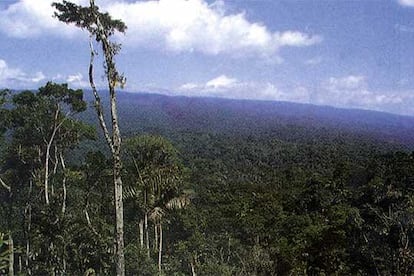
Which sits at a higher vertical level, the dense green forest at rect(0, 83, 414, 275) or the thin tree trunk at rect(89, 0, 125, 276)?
the thin tree trunk at rect(89, 0, 125, 276)

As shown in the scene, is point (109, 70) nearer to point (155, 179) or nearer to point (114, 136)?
point (114, 136)

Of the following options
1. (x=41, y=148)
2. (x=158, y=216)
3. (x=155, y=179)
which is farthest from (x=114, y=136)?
(x=41, y=148)

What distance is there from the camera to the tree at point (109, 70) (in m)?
10.2

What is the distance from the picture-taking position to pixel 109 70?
10.5m

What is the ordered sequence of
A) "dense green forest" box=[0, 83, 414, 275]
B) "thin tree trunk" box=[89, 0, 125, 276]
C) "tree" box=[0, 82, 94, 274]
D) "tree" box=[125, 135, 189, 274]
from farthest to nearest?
1. "tree" box=[0, 82, 94, 274]
2. "dense green forest" box=[0, 83, 414, 275]
3. "tree" box=[125, 135, 189, 274]
4. "thin tree trunk" box=[89, 0, 125, 276]

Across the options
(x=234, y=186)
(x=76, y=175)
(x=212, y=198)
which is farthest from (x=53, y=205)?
(x=234, y=186)

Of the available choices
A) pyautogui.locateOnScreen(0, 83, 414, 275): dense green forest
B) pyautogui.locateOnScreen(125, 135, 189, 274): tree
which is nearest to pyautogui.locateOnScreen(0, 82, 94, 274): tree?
pyautogui.locateOnScreen(0, 83, 414, 275): dense green forest

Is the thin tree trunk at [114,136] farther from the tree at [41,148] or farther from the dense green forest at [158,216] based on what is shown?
the tree at [41,148]

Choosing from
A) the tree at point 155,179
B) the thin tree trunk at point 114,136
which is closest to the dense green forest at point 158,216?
the tree at point 155,179

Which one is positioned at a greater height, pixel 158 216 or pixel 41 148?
pixel 41 148

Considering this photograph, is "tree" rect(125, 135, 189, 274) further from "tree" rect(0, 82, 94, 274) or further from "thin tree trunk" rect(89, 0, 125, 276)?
"thin tree trunk" rect(89, 0, 125, 276)

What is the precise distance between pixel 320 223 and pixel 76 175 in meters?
12.2

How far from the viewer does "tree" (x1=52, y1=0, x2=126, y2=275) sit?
1023 centimetres

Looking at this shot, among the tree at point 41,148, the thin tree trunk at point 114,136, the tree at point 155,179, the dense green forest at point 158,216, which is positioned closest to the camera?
the thin tree trunk at point 114,136
